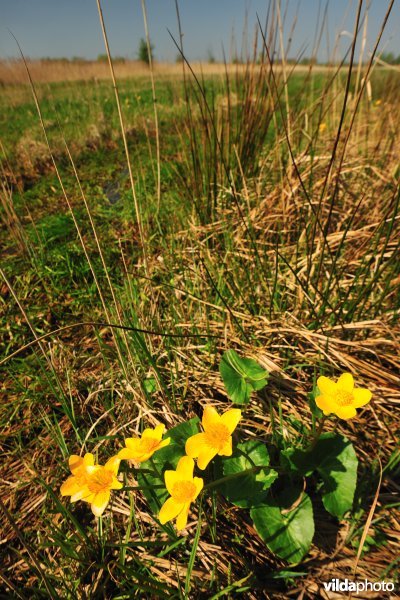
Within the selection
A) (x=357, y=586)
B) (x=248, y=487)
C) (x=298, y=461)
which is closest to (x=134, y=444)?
(x=248, y=487)

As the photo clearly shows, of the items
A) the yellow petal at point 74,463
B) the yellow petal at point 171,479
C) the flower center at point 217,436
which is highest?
the flower center at point 217,436

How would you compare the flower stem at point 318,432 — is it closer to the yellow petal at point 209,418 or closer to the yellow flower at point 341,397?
the yellow flower at point 341,397

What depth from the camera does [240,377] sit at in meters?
0.91

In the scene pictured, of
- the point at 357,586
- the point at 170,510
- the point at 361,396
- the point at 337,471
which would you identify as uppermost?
the point at 361,396

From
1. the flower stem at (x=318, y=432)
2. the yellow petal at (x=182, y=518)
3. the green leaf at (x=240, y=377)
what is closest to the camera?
the yellow petal at (x=182, y=518)

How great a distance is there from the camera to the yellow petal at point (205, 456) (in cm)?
61

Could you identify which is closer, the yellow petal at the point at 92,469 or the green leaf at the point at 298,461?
the yellow petal at the point at 92,469

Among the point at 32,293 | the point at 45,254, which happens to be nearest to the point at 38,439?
the point at 32,293

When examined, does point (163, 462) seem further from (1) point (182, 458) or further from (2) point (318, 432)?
(2) point (318, 432)

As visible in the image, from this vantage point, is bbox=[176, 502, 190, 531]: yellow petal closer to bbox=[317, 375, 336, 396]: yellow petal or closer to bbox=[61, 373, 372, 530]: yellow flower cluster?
bbox=[61, 373, 372, 530]: yellow flower cluster

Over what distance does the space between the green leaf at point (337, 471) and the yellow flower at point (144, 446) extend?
1.26 feet

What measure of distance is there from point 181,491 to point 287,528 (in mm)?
297

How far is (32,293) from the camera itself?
1.79 meters

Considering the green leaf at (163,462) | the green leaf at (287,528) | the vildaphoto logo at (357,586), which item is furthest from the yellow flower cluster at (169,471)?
the vildaphoto logo at (357,586)
